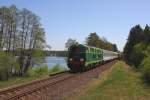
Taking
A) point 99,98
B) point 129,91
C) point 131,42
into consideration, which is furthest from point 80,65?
point 131,42

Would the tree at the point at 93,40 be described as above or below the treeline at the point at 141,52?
above

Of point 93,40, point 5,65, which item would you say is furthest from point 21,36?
point 93,40

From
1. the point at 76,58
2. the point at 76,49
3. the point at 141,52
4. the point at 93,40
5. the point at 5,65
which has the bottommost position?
the point at 5,65

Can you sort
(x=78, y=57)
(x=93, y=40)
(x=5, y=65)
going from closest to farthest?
(x=78, y=57) < (x=5, y=65) < (x=93, y=40)

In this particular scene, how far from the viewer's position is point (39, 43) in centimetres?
6081

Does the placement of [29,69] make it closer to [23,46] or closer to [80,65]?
[23,46]

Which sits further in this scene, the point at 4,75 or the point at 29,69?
the point at 29,69

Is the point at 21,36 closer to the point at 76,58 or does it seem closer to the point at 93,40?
the point at 76,58

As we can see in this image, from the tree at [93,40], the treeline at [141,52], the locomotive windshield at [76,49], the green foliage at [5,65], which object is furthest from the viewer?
the tree at [93,40]

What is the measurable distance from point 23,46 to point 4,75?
22100mm

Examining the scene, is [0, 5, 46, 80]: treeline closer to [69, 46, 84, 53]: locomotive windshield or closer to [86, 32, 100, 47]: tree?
[69, 46, 84, 53]: locomotive windshield

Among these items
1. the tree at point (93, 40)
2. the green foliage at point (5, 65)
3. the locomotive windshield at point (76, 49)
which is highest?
the tree at point (93, 40)

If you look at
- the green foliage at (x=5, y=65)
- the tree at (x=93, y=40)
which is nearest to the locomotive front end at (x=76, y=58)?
the green foliage at (x=5, y=65)

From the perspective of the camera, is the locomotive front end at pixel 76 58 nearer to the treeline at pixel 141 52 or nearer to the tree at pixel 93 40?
the treeline at pixel 141 52
